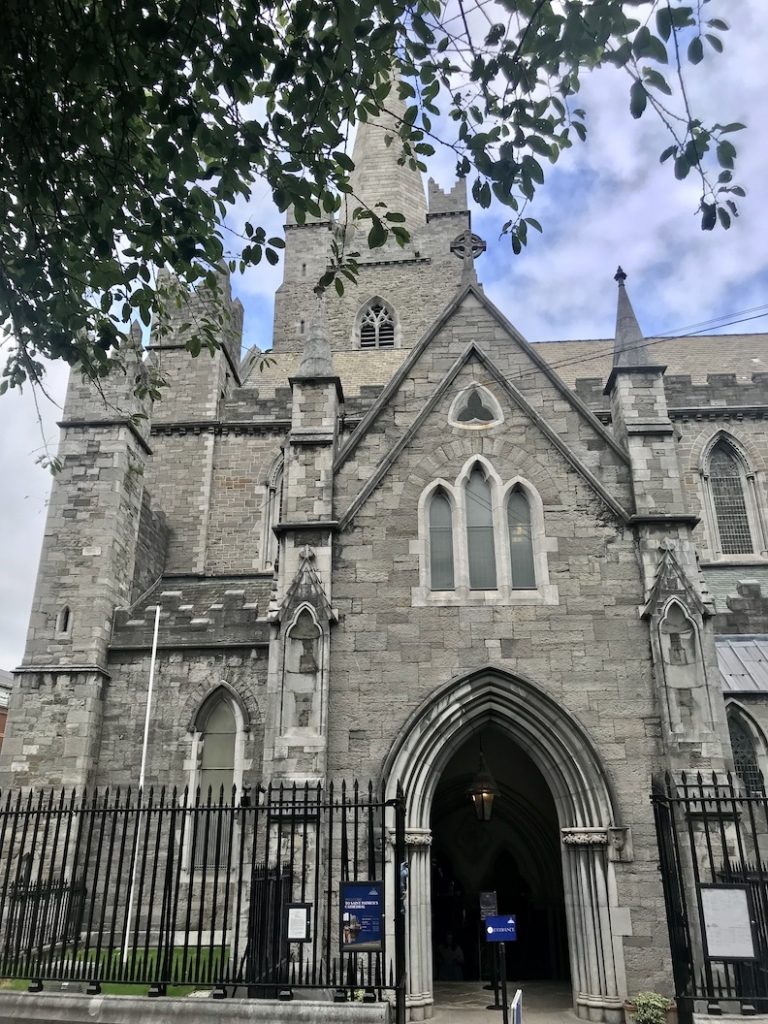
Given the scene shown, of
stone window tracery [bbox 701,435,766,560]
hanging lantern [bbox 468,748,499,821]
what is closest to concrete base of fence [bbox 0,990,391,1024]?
hanging lantern [bbox 468,748,499,821]

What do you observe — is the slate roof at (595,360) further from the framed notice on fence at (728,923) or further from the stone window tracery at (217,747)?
the framed notice on fence at (728,923)

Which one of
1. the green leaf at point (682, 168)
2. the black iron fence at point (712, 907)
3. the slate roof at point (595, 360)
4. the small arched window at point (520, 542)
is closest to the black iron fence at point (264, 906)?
the black iron fence at point (712, 907)

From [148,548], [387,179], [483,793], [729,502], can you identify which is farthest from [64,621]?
[387,179]

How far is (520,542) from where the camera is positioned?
1249 cm

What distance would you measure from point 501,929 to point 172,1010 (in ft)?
12.0

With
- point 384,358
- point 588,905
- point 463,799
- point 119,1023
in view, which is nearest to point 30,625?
point 463,799

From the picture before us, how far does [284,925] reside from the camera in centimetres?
884

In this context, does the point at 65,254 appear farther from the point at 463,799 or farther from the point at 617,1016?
the point at 463,799

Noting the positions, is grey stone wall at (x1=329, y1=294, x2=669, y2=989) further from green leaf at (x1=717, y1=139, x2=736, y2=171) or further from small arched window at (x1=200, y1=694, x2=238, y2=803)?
green leaf at (x1=717, y1=139, x2=736, y2=171)

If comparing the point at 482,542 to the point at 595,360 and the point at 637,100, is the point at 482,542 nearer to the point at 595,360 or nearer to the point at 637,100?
the point at 637,100

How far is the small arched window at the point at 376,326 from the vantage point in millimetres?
31547

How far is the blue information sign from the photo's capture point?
922cm

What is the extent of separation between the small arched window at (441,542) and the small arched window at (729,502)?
11534mm

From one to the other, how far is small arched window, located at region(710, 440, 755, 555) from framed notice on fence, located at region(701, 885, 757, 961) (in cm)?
1439
